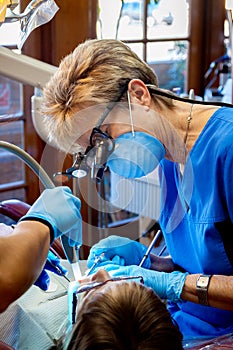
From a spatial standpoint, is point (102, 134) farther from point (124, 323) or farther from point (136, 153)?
point (124, 323)

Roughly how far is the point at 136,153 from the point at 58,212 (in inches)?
12.8

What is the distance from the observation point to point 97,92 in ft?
4.84

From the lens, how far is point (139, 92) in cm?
151

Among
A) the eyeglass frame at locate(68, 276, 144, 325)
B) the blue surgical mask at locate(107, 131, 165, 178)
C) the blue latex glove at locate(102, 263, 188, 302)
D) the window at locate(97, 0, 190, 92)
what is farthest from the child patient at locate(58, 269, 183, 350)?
the window at locate(97, 0, 190, 92)

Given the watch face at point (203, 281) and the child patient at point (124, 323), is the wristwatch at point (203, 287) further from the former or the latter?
the child patient at point (124, 323)

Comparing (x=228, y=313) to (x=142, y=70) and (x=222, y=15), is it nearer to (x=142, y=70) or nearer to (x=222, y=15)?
(x=142, y=70)

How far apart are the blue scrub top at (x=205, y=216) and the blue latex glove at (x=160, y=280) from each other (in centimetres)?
10

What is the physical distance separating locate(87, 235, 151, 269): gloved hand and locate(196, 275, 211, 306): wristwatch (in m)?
0.24

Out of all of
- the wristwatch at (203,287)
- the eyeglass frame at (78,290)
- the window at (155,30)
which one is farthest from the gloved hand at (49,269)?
the window at (155,30)

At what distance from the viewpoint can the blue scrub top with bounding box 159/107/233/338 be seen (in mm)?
1487

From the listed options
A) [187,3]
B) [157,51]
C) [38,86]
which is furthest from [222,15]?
[38,86]

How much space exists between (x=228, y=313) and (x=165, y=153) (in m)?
0.44

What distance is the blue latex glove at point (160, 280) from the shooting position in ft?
4.83

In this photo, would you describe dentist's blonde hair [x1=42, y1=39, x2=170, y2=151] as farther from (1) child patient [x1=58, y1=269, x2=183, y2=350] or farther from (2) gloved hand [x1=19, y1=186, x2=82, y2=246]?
(1) child patient [x1=58, y1=269, x2=183, y2=350]
